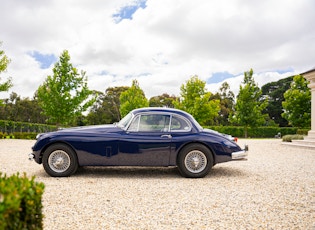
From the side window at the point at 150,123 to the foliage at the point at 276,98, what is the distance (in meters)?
49.6

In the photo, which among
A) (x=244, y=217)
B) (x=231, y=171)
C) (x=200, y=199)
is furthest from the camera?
(x=231, y=171)

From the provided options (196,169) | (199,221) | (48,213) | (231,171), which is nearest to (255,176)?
(231,171)

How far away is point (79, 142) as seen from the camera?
675 centimetres

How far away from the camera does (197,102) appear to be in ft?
118


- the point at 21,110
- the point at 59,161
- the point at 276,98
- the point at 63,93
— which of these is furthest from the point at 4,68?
the point at 276,98

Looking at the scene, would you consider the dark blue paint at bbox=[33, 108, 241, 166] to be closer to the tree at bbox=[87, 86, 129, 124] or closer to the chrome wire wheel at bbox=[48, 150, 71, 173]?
the chrome wire wheel at bbox=[48, 150, 71, 173]

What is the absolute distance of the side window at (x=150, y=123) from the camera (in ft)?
23.0

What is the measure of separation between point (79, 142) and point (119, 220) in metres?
3.19

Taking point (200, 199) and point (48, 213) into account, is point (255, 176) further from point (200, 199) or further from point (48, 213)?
point (48, 213)

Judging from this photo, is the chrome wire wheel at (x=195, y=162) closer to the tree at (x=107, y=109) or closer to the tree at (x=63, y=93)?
the tree at (x=63, y=93)

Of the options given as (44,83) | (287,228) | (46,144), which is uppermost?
(44,83)

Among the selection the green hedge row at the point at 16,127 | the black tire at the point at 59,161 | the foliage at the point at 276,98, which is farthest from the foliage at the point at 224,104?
the black tire at the point at 59,161

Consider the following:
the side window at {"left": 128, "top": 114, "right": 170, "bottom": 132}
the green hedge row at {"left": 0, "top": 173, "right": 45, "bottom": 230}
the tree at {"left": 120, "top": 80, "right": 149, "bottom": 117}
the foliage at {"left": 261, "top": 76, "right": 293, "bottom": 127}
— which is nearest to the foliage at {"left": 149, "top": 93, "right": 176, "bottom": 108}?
the tree at {"left": 120, "top": 80, "right": 149, "bottom": 117}

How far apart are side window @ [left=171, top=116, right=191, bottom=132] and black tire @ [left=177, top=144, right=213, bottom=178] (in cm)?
44
